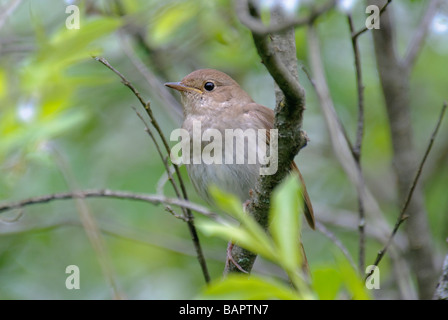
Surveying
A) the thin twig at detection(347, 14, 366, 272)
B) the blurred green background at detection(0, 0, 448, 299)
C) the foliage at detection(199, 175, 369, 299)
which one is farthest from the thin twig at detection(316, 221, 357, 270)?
the foliage at detection(199, 175, 369, 299)

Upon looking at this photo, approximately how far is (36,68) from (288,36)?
5.77 ft


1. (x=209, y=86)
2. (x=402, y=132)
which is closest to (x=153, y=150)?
(x=209, y=86)

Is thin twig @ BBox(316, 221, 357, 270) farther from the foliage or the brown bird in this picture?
the foliage

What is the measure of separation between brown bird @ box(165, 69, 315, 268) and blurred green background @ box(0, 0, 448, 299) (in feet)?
1.32

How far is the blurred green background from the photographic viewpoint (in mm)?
5160

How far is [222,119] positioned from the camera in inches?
168

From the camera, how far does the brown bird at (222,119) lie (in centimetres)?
401

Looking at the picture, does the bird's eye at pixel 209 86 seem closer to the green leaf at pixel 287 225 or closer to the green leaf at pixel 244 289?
the green leaf at pixel 287 225

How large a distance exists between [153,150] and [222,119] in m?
2.21

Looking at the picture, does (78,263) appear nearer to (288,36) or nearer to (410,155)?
(410,155)

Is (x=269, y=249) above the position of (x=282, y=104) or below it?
below

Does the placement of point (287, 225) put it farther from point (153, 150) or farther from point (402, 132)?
point (153, 150)

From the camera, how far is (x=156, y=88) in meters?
5.04
